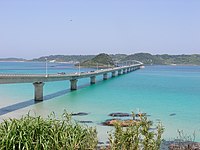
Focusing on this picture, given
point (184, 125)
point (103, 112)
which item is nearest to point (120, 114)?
point (103, 112)

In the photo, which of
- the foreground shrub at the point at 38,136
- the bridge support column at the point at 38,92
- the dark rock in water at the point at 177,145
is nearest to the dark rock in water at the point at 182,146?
the dark rock in water at the point at 177,145

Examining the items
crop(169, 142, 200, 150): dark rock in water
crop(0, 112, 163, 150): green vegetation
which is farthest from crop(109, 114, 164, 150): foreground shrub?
crop(169, 142, 200, 150): dark rock in water

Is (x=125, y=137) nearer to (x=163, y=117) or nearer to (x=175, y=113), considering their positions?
(x=163, y=117)

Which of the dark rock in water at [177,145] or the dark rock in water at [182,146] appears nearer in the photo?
the dark rock in water at [182,146]

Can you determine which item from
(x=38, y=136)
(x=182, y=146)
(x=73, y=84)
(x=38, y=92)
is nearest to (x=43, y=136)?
(x=38, y=136)

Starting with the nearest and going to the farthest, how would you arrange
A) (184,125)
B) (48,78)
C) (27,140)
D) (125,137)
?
1. (125,137)
2. (27,140)
3. (184,125)
4. (48,78)

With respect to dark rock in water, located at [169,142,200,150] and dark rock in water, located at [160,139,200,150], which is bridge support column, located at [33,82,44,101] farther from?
dark rock in water, located at [169,142,200,150]

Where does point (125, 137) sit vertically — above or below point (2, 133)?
above

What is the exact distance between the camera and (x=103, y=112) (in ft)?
119

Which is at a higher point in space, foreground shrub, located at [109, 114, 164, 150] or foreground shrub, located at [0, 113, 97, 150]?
foreground shrub, located at [109, 114, 164, 150]

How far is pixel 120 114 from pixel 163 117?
172 inches

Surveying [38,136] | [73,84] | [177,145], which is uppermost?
[38,136]

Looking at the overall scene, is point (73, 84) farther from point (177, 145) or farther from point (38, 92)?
point (177, 145)

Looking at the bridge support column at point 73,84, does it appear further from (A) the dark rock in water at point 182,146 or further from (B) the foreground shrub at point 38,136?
(B) the foreground shrub at point 38,136
